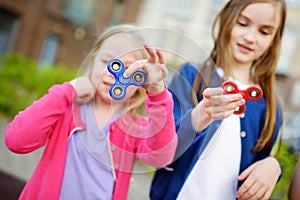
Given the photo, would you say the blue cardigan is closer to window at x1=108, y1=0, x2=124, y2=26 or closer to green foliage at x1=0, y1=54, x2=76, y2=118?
green foliage at x1=0, y1=54, x2=76, y2=118

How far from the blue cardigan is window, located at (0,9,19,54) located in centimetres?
962

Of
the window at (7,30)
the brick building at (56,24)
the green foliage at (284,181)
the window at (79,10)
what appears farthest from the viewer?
the window at (79,10)

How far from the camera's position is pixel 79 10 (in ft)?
40.9

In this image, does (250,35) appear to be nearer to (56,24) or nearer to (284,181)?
(284,181)

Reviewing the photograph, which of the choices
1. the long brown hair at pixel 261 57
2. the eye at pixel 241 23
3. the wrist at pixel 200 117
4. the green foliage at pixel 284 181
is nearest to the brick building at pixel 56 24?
the green foliage at pixel 284 181

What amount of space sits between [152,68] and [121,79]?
0.27ft

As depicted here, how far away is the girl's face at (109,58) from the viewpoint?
112cm

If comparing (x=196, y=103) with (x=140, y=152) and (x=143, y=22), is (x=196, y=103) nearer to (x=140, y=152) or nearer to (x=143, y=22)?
(x=140, y=152)

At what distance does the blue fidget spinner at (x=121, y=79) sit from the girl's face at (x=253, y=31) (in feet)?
1.58

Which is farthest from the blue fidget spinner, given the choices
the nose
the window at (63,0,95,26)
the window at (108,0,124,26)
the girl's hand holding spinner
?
the window at (108,0,124,26)

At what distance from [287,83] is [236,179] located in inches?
451

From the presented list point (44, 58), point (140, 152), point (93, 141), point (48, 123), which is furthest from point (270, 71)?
point (44, 58)

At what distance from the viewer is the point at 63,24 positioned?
1209 centimetres

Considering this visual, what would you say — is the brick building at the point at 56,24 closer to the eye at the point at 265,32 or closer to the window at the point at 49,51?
the window at the point at 49,51
